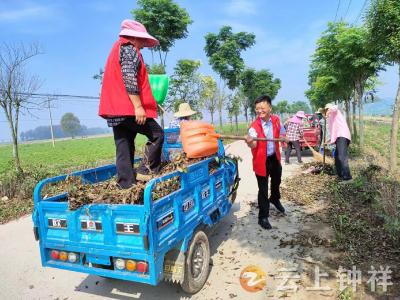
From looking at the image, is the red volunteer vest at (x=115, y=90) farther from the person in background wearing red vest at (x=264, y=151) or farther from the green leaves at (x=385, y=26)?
the green leaves at (x=385, y=26)

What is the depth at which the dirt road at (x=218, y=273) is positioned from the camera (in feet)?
11.5

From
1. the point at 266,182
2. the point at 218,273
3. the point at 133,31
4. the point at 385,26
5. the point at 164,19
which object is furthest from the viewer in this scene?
the point at 164,19

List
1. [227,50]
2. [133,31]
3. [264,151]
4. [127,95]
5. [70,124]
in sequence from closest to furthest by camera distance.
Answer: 1. [127,95]
2. [133,31]
3. [264,151]
4. [227,50]
5. [70,124]

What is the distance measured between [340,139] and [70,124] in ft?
412

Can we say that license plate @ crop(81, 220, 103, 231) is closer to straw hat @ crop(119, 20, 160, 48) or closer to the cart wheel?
the cart wheel

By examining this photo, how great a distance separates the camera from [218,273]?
12.9 feet

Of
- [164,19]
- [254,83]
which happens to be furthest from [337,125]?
[254,83]

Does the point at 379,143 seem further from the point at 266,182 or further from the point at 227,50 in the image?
the point at 266,182

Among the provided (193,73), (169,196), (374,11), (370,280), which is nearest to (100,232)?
(169,196)

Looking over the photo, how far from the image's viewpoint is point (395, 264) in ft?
12.1

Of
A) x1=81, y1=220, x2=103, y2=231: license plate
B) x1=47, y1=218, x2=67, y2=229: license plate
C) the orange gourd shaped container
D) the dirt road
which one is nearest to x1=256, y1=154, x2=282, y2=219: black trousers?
the dirt road

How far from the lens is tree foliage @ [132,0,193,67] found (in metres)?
12.9

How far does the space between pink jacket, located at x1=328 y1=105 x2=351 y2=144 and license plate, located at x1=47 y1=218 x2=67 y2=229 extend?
20.3 feet

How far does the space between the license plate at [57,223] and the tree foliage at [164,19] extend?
443 inches
